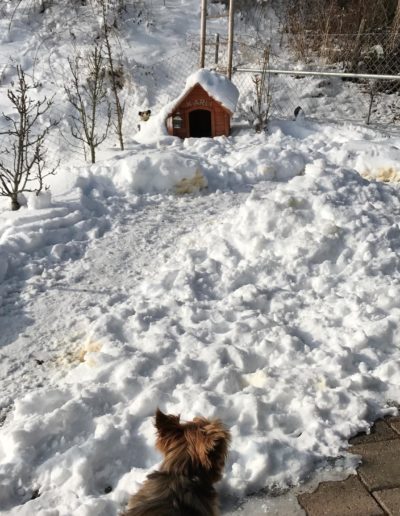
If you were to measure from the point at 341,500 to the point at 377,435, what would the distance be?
557 millimetres

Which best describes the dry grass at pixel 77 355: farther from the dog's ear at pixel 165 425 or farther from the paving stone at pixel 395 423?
the paving stone at pixel 395 423

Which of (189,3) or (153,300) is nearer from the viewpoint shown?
(153,300)

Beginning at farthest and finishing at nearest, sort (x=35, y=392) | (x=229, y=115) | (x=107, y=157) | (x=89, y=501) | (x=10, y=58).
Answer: (x=10, y=58) → (x=229, y=115) → (x=107, y=157) → (x=35, y=392) → (x=89, y=501)

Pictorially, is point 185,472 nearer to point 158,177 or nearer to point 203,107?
point 158,177

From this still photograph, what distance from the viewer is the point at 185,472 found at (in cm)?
214

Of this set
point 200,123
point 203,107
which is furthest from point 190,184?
point 200,123

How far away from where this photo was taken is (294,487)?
2.66 meters

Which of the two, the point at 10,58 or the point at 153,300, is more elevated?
the point at 10,58

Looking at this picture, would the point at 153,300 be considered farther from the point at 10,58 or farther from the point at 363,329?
the point at 10,58

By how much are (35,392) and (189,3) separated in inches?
542

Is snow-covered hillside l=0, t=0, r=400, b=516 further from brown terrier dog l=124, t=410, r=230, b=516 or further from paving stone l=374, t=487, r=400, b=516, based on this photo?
brown terrier dog l=124, t=410, r=230, b=516

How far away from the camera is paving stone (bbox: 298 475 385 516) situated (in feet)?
8.21

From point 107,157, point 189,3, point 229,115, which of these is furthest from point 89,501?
point 189,3

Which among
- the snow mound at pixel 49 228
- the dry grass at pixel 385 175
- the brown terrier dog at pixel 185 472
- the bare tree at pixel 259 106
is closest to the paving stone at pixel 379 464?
the brown terrier dog at pixel 185 472
